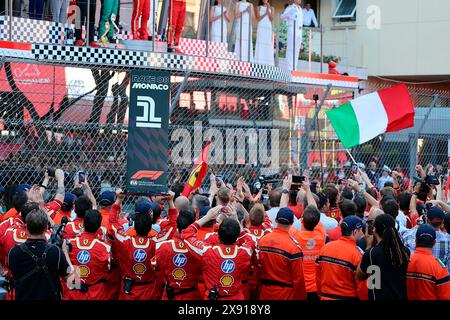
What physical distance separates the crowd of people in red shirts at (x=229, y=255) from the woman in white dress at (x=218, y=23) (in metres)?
8.24

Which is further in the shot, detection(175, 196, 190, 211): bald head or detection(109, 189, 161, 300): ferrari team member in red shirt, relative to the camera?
detection(175, 196, 190, 211): bald head

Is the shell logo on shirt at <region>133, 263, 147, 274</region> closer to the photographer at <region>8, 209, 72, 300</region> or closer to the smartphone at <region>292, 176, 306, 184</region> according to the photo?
the photographer at <region>8, 209, 72, 300</region>

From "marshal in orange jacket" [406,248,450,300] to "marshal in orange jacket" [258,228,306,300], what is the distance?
1.01 meters

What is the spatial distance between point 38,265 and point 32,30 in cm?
859

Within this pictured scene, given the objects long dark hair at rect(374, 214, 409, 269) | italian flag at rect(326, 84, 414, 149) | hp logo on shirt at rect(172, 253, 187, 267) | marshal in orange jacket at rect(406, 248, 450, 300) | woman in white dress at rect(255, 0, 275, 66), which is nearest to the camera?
long dark hair at rect(374, 214, 409, 269)

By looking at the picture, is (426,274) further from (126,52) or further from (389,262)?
(126,52)

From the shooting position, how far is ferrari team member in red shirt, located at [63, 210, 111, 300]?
829 centimetres

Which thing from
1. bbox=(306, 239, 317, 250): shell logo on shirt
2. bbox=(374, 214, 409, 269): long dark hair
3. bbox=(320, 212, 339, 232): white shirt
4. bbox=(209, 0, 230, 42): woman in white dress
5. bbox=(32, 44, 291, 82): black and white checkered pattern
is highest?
bbox=(209, 0, 230, 42): woman in white dress

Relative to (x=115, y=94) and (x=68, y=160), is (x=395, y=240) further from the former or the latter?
(x=115, y=94)

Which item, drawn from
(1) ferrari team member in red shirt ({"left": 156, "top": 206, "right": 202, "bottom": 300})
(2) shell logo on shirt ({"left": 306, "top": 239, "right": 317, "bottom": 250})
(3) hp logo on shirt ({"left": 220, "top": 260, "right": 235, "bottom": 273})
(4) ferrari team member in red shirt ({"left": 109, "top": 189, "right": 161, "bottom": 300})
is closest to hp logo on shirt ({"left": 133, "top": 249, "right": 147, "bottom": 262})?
(4) ferrari team member in red shirt ({"left": 109, "top": 189, "right": 161, "bottom": 300})

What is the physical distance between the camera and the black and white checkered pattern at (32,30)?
1453 centimetres

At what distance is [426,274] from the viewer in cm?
744
